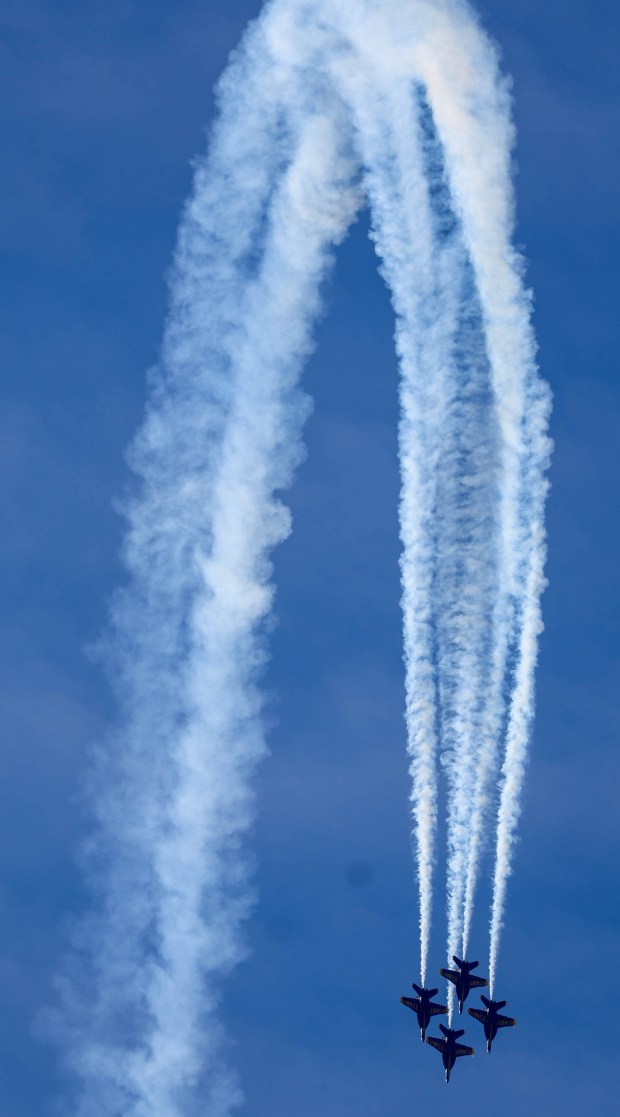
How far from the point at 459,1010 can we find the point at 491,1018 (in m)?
1.12

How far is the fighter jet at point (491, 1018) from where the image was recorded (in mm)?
57969

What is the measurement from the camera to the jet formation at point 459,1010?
56.5 metres

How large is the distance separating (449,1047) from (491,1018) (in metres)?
1.53

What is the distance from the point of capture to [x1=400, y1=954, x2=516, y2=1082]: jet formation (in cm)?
5647

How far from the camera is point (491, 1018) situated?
2283 inches

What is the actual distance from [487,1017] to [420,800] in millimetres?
11424

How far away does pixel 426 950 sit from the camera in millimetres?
51781

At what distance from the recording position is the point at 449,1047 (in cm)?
5822

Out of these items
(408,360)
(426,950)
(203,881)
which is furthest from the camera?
(203,881)

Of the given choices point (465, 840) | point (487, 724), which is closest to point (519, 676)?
point (487, 724)

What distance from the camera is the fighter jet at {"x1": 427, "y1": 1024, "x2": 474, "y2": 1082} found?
191 ft

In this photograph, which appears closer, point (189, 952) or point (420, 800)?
point (420, 800)

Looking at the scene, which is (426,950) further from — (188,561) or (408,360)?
(408,360)

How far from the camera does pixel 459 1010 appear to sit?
57.6 meters
